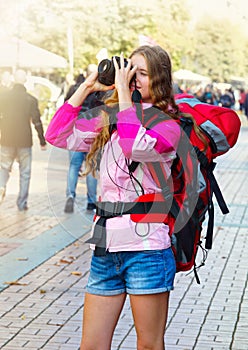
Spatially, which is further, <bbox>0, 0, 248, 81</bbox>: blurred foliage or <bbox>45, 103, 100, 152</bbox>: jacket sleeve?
<bbox>0, 0, 248, 81</bbox>: blurred foliage

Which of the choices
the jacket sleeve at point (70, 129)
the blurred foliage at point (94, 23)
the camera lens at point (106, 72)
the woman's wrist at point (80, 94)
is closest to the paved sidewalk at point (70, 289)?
the jacket sleeve at point (70, 129)

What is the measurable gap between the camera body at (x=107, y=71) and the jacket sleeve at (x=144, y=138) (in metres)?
0.20

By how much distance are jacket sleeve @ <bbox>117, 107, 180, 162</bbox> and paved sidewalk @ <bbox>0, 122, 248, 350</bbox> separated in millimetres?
604

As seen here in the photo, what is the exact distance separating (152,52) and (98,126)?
0.41 metres

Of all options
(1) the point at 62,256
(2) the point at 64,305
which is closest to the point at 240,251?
(1) the point at 62,256

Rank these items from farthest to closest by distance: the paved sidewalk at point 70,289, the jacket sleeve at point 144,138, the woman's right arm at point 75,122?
the paved sidewalk at point 70,289 < the woman's right arm at point 75,122 < the jacket sleeve at point 144,138

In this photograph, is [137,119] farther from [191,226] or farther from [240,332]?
[240,332]

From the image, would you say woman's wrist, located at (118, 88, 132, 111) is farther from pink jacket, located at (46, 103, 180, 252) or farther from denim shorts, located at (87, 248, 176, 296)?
denim shorts, located at (87, 248, 176, 296)

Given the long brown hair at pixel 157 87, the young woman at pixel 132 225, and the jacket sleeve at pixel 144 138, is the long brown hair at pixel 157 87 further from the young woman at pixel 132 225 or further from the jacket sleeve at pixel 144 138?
the jacket sleeve at pixel 144 138

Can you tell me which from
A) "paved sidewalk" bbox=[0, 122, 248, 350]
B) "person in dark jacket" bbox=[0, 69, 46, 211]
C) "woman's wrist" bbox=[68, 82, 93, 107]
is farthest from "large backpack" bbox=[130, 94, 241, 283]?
"person in dark jacket" bbox=[0, 69, 46, 211]

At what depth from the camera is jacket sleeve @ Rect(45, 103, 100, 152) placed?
3838 millimetres

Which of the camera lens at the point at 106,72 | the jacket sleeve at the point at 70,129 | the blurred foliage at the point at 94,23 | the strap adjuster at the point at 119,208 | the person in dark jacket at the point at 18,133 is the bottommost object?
the blurred foliage at the point at 94,23

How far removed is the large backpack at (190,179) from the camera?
367 cm

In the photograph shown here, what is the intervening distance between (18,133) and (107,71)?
294 inches
